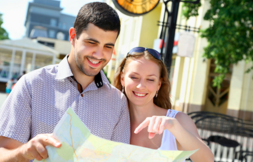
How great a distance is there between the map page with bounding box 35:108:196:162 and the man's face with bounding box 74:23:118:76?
1.67 ft

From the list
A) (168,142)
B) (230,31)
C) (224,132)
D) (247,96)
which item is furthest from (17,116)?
(247,96)

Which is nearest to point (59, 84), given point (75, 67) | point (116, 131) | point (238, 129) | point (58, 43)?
point (75, 67)

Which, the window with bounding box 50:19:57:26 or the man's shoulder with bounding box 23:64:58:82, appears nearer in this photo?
the man's shoulder with bounding box 23:64:58:82

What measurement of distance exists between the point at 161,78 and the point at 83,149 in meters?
1.25

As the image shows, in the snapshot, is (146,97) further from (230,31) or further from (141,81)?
(230,31)

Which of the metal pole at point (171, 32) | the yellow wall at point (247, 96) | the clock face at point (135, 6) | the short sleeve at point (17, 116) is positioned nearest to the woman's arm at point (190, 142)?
the short sleeve at point (17, 116)

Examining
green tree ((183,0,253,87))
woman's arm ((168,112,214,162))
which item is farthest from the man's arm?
green tree ((183,0,253,87))

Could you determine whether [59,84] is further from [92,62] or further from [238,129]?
[238,129]

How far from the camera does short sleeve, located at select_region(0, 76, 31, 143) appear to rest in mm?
1412

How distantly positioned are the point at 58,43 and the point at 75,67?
3567 centimetres

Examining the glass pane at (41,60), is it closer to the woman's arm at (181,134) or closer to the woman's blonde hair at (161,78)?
the woman's blonde hair at (161,78)

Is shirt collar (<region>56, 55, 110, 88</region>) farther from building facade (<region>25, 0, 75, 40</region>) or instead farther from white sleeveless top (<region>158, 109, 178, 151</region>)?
building facade (<region>25, 0, 75, 40</region>)

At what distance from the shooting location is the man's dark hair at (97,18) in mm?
1593

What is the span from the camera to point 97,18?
1593 mm
